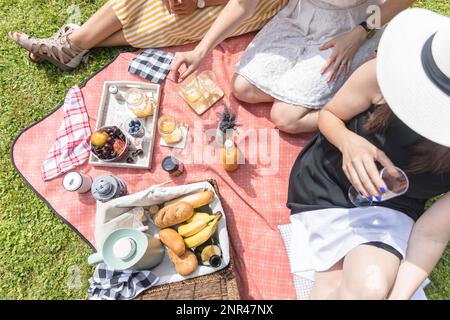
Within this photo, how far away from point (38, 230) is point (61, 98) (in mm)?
1110

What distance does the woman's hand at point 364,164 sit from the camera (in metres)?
1.46

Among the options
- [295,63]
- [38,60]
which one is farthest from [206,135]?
[38,60]

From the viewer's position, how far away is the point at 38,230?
264cm

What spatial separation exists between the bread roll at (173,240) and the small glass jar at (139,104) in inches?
37.1

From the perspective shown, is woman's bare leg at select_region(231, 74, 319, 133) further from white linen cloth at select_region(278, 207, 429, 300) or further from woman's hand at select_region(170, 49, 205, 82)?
white linen cloth at select_region(278, 207, 429, 300)

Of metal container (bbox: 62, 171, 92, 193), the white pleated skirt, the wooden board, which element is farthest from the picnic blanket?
the white pleated skirt

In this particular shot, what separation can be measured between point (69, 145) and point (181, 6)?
134cm

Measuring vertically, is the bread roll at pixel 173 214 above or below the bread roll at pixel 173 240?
above

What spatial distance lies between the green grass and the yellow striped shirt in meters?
0.37

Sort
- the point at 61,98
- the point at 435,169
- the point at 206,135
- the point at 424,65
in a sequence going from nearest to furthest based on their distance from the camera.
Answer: the point at 424,65, the point at 435,169, the point at 206,135, the point at 61,98

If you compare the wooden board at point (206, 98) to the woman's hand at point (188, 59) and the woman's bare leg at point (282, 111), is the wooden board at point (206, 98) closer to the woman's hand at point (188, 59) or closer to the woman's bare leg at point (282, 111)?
the woman's bare leg at point (282, 111)

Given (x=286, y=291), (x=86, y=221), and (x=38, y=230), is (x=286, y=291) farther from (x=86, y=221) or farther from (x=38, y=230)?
(x=38, y=230)

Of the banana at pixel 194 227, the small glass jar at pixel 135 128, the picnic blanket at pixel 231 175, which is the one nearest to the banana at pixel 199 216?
the banana at pixel 194 227

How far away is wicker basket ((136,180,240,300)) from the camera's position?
1.89 meters
